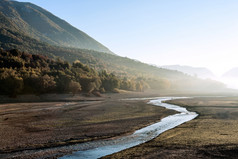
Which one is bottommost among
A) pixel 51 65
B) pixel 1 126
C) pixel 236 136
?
pixel 1 126

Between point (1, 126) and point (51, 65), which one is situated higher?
point (51, 65)

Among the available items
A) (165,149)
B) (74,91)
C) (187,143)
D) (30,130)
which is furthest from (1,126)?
(74,91)

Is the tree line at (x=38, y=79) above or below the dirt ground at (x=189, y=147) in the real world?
above

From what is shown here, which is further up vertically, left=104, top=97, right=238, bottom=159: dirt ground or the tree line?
the tree line

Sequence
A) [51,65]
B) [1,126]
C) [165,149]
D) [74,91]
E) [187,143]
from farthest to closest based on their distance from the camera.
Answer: [51,65] < [74,91] < [1,126] < [187,143] < [165,149]

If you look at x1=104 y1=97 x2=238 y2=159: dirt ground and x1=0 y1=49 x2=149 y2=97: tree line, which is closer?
x1=104 y1=97 x2=238 y2=159: dirt ground

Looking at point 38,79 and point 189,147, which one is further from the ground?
point 38,79

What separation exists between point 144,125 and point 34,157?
62.6ft

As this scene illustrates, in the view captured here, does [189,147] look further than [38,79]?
No

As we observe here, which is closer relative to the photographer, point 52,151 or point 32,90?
point 52,151

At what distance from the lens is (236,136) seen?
24.1 metres

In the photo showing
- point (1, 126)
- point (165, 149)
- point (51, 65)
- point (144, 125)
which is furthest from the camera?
point (51, 65)

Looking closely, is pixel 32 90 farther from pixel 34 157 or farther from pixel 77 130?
pixel 34 157

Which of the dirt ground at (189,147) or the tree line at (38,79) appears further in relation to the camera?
the tree line at (38,79)
